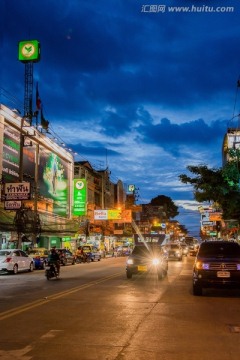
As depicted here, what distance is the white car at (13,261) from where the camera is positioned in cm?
2892

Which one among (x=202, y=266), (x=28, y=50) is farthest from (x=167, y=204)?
(x=202, y=266)

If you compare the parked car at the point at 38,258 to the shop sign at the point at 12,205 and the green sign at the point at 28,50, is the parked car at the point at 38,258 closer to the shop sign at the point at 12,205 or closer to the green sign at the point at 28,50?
the shop sign at the point at 12,205

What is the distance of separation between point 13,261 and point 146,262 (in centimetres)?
941

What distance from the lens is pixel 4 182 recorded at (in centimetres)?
3784

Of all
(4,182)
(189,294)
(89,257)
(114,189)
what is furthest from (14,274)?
(114,189)

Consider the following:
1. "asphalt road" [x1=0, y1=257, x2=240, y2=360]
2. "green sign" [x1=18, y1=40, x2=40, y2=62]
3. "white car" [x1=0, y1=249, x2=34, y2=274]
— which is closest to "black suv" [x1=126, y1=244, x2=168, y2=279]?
"asphalt road" [x1=0, y1=257, x2=240, y2=360]

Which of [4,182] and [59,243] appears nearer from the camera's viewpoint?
[4,182]

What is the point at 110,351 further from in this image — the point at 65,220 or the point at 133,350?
the point at 65,220

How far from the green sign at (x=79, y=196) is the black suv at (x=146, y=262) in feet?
112

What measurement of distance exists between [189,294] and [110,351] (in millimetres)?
9049

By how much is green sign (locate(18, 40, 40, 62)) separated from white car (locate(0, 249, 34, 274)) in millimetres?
21838

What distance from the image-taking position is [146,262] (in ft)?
78.9

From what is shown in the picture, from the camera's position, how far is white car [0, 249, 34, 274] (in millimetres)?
28922

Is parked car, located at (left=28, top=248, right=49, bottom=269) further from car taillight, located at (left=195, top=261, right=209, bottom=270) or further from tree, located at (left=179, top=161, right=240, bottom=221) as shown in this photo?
car taillight, located at (left=195, top=261, right=209, bottom=270)
